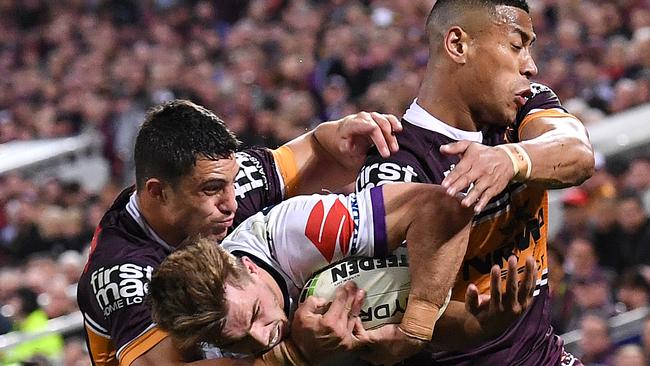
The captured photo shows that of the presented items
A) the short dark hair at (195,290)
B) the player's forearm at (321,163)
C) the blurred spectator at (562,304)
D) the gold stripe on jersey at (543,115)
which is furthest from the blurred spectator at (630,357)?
the short dark hair at (195,290)

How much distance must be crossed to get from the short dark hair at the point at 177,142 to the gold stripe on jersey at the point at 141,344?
532 millimetres

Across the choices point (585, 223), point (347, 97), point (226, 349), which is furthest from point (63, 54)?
point (226, 349)

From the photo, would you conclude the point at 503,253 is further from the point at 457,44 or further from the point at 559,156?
the point at 457,44

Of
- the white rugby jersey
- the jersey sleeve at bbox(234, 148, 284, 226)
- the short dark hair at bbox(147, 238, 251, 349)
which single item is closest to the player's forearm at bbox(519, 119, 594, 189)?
the white rugby jersey

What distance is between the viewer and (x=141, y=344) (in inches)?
160

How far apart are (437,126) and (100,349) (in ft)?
4.53

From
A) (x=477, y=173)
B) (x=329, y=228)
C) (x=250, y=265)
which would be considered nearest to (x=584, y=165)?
(x=477, y=173)

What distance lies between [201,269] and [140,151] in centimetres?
95

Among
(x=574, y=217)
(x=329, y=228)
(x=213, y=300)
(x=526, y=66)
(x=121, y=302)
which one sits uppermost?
(x=526, y=66)

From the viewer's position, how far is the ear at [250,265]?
12.1 ft

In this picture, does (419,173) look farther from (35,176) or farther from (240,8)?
(240,8)

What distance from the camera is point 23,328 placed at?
32.3 ft

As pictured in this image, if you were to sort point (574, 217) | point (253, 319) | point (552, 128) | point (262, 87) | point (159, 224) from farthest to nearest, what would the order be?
point (262, 87), point (574, 217), point (159, 224), point (552, 128), point (253, 319)

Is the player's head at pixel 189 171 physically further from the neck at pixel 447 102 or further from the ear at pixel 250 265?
the neck at pixel 447 102
